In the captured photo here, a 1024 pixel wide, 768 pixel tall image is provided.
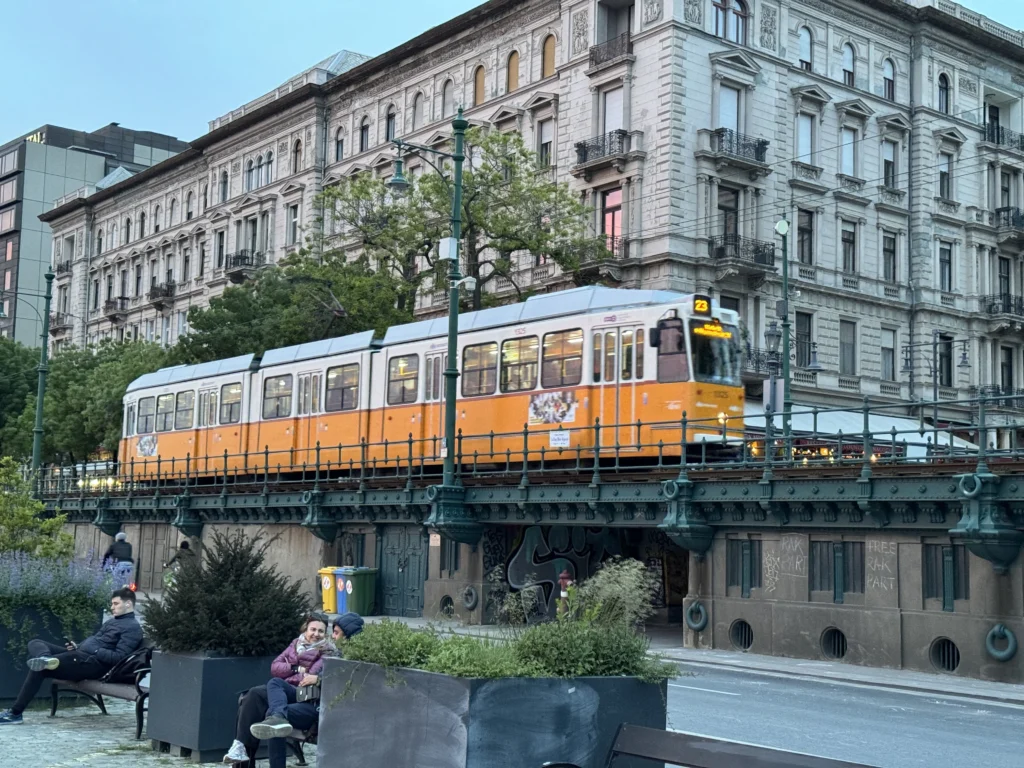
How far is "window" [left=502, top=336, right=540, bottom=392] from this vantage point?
27375mm

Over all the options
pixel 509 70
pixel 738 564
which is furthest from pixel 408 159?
pixel 738 564

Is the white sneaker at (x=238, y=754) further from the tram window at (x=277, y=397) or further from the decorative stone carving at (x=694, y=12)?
the decorative stone carving at (x=694, y=12)

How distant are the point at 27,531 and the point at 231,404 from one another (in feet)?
63.1

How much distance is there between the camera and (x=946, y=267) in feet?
168

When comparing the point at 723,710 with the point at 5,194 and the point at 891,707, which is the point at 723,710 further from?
the point at 5,194

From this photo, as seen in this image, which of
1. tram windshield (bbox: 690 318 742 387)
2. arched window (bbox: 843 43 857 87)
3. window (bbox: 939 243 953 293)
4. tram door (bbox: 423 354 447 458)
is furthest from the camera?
window (bbox: 939 243 953 293)

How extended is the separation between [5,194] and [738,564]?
97994 millimetres

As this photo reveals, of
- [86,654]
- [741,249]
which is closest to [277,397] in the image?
[741,249]

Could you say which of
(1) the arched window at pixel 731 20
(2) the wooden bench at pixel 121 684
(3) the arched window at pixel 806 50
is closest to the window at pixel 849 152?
(3) the arched window at pixel 806 50

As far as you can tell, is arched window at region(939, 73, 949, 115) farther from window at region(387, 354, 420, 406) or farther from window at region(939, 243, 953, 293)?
window at region(387, 354, 420, 406)

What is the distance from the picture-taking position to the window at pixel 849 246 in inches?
1906

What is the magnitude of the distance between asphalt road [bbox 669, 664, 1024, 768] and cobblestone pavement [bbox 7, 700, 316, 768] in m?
4.50

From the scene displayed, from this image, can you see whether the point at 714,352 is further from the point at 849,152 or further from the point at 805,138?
the point at 849,152

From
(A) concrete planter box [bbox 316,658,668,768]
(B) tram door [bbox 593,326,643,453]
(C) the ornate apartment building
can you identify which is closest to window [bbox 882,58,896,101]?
(C) the ornate apartment building
